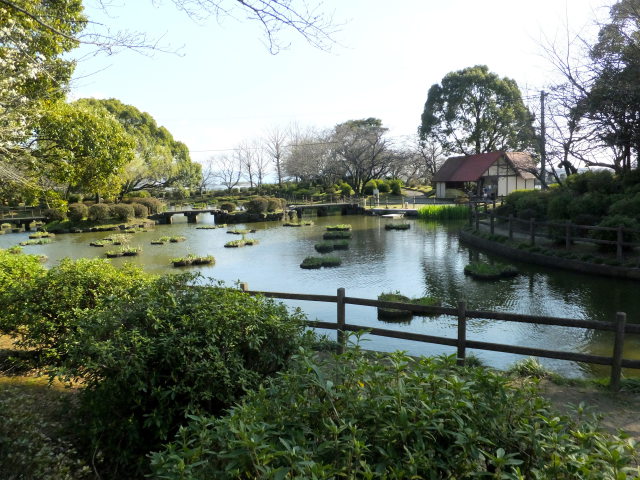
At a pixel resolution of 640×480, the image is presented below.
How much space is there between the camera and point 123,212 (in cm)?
3384

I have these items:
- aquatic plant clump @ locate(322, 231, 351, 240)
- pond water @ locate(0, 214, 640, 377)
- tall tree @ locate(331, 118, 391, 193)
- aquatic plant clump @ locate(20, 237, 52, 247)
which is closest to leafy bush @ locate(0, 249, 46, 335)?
pond water @ locate(0, 214, 640, 377)

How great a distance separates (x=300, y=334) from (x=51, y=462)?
2.08m

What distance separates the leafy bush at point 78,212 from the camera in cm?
3297

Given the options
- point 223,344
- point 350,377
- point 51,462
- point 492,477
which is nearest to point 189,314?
point 223,344

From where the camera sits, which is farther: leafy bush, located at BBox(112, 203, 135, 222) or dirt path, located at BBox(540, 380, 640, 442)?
leafy bush, located at BBox(112, 203, 135, 222)

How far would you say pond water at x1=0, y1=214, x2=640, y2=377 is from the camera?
840 cm

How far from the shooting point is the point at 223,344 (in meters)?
3.75

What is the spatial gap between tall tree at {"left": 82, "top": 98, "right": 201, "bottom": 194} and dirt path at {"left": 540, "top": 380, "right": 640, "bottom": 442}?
37.9 meters

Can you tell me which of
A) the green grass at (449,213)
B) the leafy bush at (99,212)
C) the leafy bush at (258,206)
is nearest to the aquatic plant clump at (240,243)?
the leafy bush at (258,206)

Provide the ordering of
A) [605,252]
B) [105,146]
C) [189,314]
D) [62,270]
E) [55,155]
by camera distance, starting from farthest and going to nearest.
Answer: [605,252], [105,146], [55,155], [62,270], [189,314]

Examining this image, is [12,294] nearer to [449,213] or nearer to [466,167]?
[449,213]

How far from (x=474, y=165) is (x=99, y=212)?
3106 cm

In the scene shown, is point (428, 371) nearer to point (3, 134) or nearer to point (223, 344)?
point (223, 344)

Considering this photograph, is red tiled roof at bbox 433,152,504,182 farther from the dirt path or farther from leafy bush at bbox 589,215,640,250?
the dirt path
